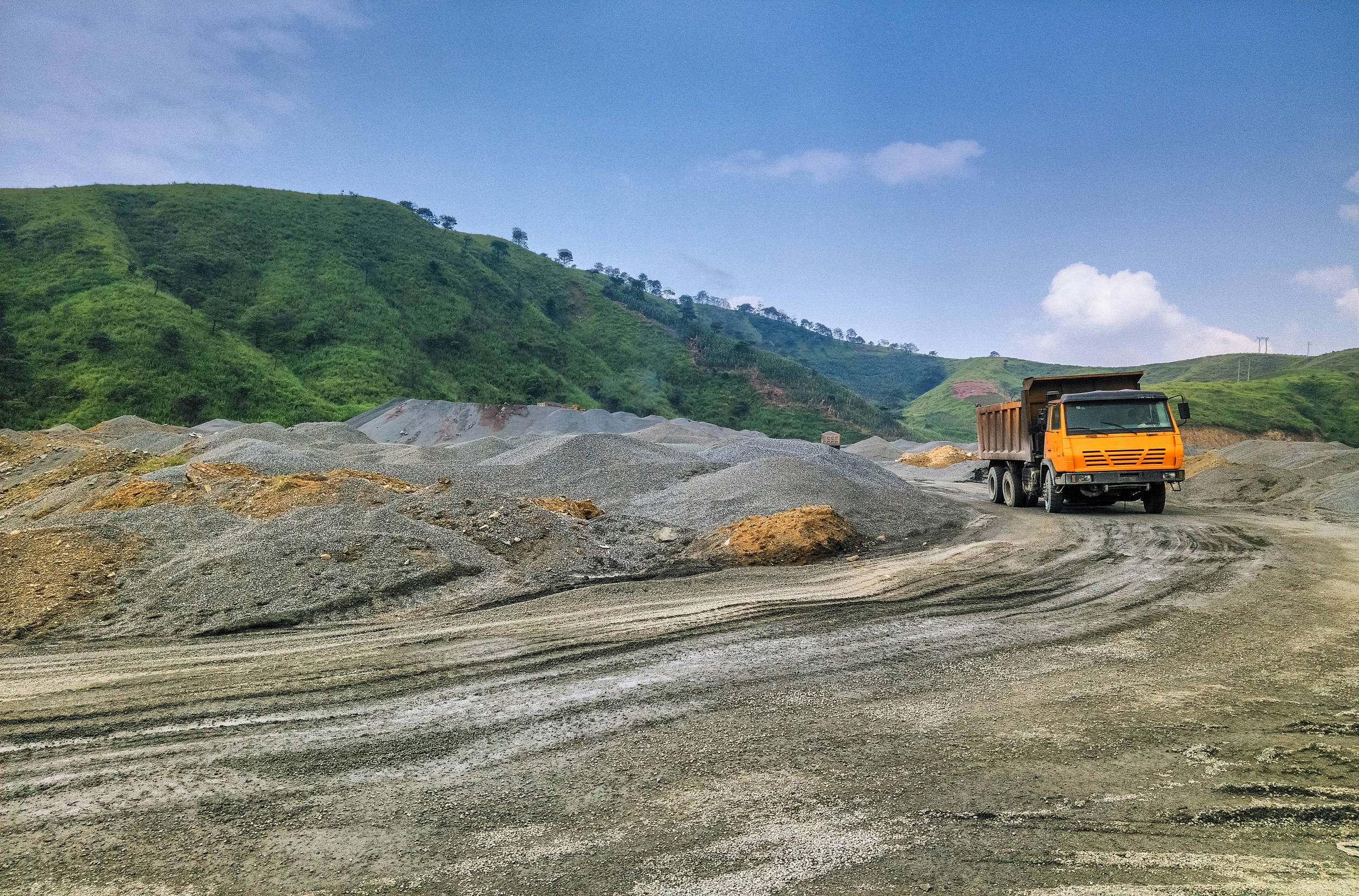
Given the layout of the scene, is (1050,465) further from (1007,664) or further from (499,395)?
(499,395)

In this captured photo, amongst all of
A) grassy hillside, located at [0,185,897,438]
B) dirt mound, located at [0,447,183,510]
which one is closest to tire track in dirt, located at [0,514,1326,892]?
dirt mound, located at [0,447,183,510]

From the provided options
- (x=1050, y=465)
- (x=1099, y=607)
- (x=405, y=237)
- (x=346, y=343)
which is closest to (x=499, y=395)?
(x=346, y=343)

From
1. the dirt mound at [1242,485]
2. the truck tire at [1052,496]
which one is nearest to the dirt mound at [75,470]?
the truck tire at [1052,496]

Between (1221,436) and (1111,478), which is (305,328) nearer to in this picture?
(1111,478)

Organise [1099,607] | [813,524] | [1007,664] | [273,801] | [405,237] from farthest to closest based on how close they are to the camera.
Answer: [405,237] → [813,524] → [1099,607] → [1007,664] → [273,801]

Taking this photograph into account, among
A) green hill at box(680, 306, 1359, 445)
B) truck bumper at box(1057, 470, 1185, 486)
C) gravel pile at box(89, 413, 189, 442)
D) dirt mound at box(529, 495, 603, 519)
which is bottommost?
dirt mound at box(529, 495, 603, 519)

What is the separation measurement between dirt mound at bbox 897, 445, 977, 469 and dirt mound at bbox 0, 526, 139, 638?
4091cm

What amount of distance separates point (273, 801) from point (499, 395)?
7175cm

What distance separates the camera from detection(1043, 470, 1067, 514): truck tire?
16469 mm

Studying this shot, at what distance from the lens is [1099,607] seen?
26.1 feet

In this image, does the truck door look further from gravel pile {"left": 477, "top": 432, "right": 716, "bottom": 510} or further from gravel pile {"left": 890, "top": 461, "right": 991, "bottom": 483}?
gravel pile {"left": 890, "top": 461, "right": 991, "bottom": 483}

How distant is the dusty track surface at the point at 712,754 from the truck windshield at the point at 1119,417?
8007 mm

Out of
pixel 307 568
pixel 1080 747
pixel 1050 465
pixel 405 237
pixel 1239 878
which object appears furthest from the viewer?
pixel 405 237

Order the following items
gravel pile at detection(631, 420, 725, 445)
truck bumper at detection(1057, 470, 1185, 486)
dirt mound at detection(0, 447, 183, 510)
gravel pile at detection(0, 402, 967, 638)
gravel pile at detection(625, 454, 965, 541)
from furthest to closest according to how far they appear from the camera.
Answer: gravel pile at detection(631, 420, 725, 445), dirt mound at detection(0, 447, 183, 510), truck bumper at detection(1057, 470, 1185, 486), gravel pile at detection(625, 454, 965, 541), gravel pile at detection(0, 402, 967, 638)
